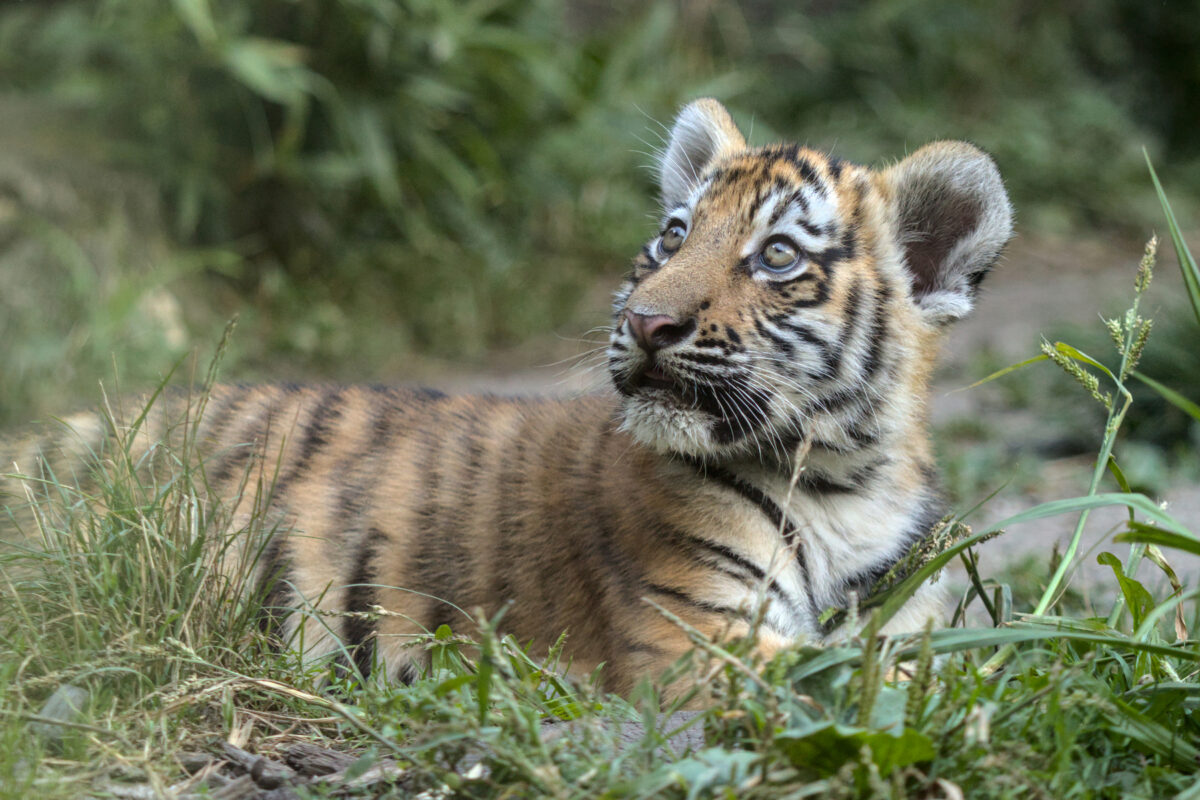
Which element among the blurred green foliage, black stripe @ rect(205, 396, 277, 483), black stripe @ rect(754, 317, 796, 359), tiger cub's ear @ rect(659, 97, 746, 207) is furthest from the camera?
the blurred green foliage

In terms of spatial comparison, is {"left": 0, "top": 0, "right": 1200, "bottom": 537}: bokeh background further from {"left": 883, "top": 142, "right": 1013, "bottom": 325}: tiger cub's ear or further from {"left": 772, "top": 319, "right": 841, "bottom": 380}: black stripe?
{"left": 772, "top": 319, "right": 841, "bottom": 380}: black stripe

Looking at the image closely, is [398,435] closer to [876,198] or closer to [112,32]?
[876,198]

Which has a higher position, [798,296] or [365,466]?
[798,296]

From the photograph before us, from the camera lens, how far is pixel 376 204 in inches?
351

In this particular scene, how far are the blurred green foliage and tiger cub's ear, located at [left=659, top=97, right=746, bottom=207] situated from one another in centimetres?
352

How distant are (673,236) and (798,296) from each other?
0.43 meters

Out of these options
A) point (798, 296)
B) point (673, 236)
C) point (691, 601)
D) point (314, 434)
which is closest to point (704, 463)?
point (691, 601)

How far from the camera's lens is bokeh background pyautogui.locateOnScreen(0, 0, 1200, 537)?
6773 mm

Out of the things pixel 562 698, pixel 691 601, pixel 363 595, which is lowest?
pixel 363 595

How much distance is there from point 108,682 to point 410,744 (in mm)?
585

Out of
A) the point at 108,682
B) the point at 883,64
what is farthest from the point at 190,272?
the point at 883,64

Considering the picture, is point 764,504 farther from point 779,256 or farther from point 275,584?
point 275,584

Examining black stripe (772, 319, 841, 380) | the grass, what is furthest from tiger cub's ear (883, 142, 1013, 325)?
the grass

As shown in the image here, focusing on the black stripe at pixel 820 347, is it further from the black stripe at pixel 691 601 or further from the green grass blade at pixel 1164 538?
the green grass blade at pixel 1164 538
